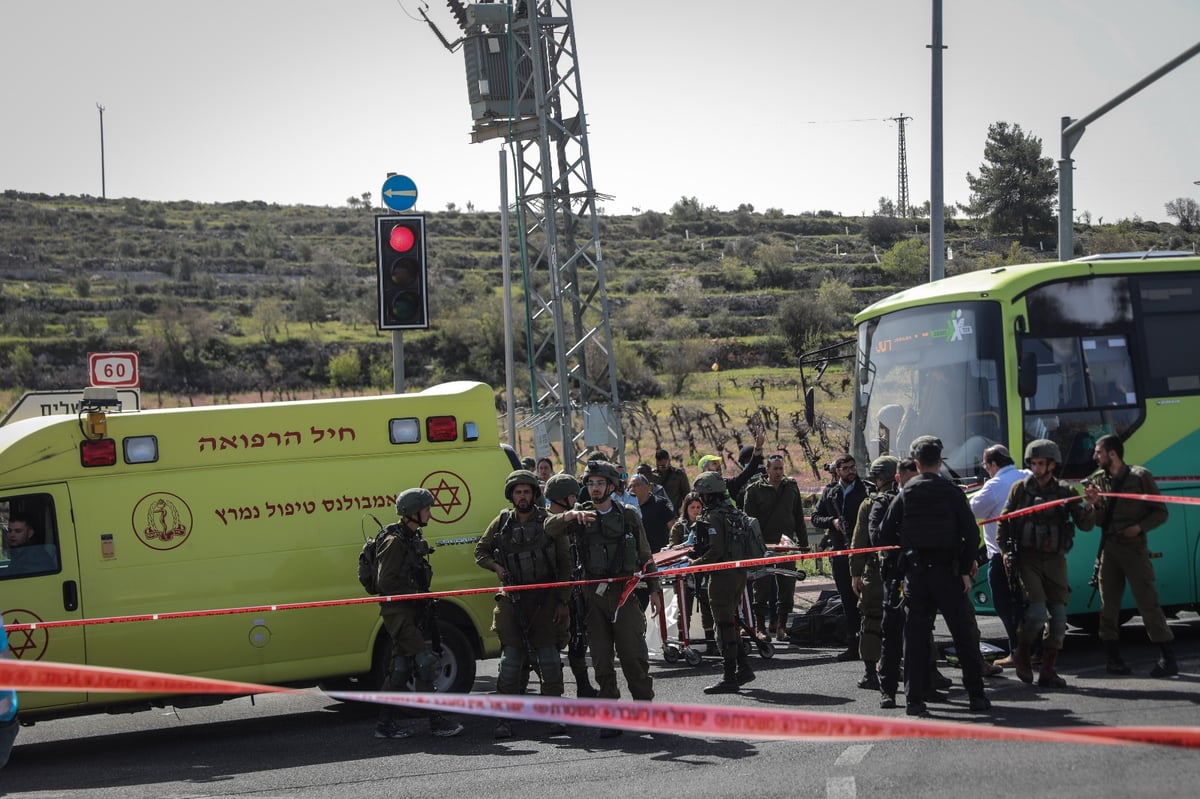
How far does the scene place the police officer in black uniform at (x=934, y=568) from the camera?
8.83m

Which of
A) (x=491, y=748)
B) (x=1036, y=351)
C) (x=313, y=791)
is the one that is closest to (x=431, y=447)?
(x=491, y=748)

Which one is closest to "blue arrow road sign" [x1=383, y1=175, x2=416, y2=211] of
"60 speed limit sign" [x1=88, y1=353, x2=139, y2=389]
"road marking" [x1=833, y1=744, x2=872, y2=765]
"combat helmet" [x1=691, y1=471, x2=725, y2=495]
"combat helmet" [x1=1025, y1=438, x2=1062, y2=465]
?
"60 speed limit sign" [x1=88, y1=353, x2=139, y2=389]

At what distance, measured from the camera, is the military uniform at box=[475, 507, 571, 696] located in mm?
9414

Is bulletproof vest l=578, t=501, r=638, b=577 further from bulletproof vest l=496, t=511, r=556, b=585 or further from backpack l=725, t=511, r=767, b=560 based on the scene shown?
backpack l=725, t=511, r=767, b=560

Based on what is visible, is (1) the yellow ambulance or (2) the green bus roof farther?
(2) the green bus roof

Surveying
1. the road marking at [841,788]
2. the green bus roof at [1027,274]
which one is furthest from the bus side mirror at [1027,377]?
the road marking at [841,788]

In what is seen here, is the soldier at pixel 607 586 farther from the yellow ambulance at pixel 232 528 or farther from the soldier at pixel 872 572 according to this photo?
the soldier at pixel 872 572

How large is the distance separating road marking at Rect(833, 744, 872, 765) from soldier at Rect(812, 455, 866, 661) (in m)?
3.74

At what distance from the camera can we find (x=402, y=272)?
12344mm

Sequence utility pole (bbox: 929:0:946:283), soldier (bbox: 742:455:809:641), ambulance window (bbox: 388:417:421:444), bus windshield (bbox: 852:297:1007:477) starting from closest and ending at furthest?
1. ambulance window (bbox: 388:417:421:444)
2. bus windshield (bbox: 852:297:1007:477)
3. soldier (bbox: 742:455:809:641)
4. utility pole (bbox: 929:0:946:283)

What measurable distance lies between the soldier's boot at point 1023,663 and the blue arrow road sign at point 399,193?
23.6 feet

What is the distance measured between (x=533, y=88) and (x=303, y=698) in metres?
11.5

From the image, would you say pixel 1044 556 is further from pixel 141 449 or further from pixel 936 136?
pixel 936 136

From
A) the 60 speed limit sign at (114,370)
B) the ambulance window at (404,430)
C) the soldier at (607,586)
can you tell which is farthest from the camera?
the 60 speed limit sign at (114,370)
